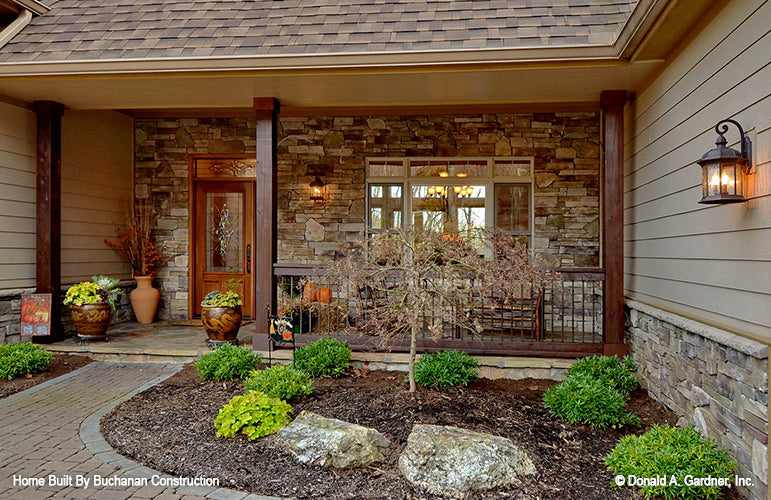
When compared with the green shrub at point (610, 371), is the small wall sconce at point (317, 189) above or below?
above

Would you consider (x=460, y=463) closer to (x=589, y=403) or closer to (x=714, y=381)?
(x=589, y=403)

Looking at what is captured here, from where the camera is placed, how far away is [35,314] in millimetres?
5188

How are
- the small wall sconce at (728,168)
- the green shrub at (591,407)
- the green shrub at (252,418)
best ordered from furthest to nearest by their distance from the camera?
the green shrub at (591,407) < the green shrub at (252,418) < the small wall sconce at (728,168)

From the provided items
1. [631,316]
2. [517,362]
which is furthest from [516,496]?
[631,316]

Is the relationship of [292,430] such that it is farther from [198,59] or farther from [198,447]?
[198,59]

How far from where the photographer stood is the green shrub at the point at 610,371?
4.07 meters

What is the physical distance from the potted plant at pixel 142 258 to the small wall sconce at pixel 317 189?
2221 mm

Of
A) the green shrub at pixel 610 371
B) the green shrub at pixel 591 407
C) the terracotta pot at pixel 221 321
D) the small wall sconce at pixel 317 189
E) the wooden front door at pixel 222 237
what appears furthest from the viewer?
the wooden front door at pixel 222 237

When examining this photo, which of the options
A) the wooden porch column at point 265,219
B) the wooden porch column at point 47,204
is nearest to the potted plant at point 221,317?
the wooden porch column at point 265,219

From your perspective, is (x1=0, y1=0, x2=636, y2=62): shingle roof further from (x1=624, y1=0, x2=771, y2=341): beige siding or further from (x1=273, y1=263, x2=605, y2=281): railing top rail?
(x1=273, y1=263, x2=605, y2=281): railing top rail

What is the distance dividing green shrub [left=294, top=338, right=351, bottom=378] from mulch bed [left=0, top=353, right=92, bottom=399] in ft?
7.57

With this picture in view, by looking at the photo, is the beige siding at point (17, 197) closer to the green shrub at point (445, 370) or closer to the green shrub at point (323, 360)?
the green shrub at point (323, 360)

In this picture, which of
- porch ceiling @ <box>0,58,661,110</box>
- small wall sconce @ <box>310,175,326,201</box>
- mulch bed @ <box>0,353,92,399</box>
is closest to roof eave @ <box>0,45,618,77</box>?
porch ceiling @ <box>0,58,661,110</box>

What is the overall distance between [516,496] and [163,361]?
12.8 ft
